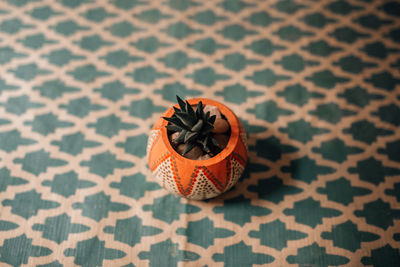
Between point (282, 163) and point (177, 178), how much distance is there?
0.41 m

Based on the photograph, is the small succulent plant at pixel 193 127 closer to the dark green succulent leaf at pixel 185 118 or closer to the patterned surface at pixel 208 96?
the dark green succulent leaf at pixel 185 118

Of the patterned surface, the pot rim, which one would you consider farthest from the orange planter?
the patterned surface

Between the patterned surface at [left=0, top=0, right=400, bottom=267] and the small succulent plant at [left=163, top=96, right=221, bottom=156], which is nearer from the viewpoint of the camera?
the small succulent plant at [left=163, top=96, right=221, bottom=156]

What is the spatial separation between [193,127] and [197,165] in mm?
95

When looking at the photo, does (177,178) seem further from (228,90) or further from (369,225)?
(369,225)

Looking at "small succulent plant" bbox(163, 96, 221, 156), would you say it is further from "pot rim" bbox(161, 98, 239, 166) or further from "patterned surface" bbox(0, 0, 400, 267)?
"patterned surface" bbox(0, 0, 400, 267)

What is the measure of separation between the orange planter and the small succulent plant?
0.10 feet

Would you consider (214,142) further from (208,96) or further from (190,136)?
(208,96)

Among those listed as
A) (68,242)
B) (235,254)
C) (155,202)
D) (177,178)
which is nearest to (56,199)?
(68,242)

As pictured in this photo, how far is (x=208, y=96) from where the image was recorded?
1223 millimetres

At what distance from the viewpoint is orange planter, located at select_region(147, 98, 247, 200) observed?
85 cm

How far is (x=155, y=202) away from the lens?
105 centimetres

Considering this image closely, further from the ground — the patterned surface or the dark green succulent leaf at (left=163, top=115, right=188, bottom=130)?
the dark green succulent leaf at (left=163, top=115, right=188, bottom=130)

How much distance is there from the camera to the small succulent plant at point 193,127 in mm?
833
